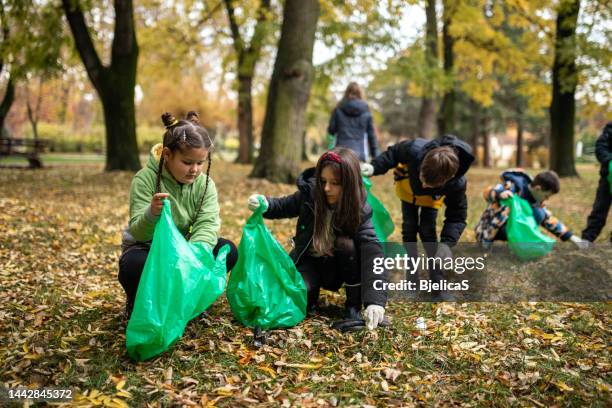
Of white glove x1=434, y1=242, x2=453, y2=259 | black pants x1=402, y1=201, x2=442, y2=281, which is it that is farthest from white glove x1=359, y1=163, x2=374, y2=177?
white glove x1=434, y1=242, x2=453, y2=259

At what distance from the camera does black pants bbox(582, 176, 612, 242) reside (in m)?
5.08

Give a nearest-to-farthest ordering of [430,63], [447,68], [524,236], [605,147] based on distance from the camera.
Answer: [524,236] → [605,147] → [430,63] → [447,68]

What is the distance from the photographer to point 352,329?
10.0 feet

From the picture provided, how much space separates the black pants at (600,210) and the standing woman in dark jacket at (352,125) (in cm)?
271

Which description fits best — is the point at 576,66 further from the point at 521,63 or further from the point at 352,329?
the point at 352,329

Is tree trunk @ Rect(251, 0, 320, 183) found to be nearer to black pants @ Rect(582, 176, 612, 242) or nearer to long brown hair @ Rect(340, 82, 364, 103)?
long brown hair @ Rect(340, 82, 364, 103)

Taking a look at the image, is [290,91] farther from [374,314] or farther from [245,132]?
[245,132]

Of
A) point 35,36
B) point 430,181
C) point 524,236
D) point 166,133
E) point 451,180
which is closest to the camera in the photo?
point 166,133

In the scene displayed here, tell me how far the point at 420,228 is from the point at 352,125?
128 inches

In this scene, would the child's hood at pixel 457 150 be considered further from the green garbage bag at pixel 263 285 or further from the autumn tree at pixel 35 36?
the autumn tree at pixel 35 36

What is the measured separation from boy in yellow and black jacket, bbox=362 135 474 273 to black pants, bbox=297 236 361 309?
0.76m

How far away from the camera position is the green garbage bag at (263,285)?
9.94 ft

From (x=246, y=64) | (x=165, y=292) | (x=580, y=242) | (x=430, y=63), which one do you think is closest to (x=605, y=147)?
(x=580, y=242)

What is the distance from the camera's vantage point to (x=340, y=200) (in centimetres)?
303
